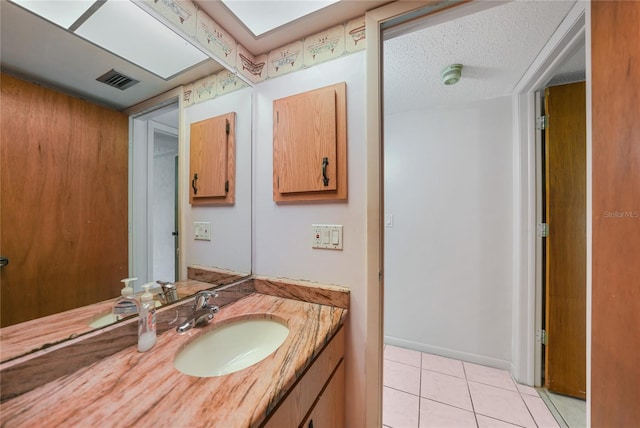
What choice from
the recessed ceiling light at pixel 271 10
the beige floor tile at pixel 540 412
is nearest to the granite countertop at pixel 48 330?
the recessed ceiling light at pixel 271 10

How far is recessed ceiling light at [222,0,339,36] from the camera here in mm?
945

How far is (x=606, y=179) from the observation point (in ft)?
2.50

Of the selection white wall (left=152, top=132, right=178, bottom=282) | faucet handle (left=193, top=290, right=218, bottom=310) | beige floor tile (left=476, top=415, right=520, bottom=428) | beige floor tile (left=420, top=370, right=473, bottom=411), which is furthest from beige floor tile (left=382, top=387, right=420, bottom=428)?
white wall (left=152, top=132, right=178, bottom=282)

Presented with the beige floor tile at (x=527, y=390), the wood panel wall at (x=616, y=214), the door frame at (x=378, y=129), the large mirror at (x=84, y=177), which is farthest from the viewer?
the beige floor tile at (x=527, y=390)

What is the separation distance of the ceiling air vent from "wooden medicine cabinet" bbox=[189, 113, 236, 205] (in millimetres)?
279

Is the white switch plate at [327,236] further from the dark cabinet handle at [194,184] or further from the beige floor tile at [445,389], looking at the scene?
the beige floor tile at [445,389]


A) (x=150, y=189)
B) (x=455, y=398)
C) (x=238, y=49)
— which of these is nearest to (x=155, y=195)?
(x=150, y=189)

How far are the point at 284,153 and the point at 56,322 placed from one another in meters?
0.97

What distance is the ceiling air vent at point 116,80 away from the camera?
711mm

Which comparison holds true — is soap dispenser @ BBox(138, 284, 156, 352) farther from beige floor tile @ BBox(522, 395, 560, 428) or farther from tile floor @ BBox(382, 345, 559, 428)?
beige floor tile @ BBox(522, 395, 560, 428)

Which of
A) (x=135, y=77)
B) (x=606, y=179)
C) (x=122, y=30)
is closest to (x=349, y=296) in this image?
(x=606, y=179)

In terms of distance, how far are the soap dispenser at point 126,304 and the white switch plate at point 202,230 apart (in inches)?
14.3

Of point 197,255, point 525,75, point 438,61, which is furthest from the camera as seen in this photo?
point 525,75

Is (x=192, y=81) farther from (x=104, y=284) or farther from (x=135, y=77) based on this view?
(x=104, y=284)
